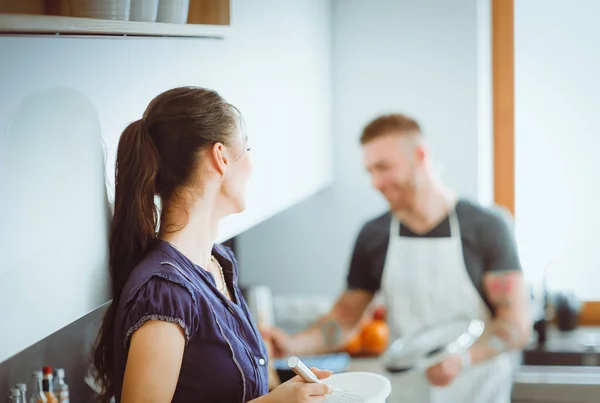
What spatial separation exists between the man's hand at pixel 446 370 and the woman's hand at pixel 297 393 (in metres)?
1.25

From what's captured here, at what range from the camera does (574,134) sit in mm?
3010

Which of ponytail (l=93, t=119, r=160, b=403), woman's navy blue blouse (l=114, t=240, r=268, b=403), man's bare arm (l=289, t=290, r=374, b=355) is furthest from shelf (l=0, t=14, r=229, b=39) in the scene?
man's bare arm (l=289, t=290, r=374, b=355)

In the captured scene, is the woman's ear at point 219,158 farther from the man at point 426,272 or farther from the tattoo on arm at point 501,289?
the tattoo on arm at point 501,289

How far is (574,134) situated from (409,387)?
111 cm

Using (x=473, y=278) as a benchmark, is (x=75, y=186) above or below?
above

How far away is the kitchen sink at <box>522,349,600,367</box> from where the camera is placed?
2699 millimetres

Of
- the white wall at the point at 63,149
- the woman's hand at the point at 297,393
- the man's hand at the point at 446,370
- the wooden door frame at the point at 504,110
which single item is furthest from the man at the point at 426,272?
the woman's hand at the point at 297,393

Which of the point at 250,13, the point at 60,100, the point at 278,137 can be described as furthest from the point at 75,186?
the point at 278,137

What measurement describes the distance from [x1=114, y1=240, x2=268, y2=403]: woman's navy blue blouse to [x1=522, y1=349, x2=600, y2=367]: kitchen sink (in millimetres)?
1726

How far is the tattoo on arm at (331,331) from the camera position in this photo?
8.53 feet

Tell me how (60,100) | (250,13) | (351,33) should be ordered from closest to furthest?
(60,100)
(250,13)
(351,33)

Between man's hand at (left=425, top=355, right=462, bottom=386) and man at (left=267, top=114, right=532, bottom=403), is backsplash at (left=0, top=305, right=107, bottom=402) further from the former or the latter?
man's hand at (left=425, top=355, right=462, bottom=386)

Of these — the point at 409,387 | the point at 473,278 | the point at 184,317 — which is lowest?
the point at 409,387

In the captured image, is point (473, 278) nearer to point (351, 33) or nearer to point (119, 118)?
point (351, 33)
